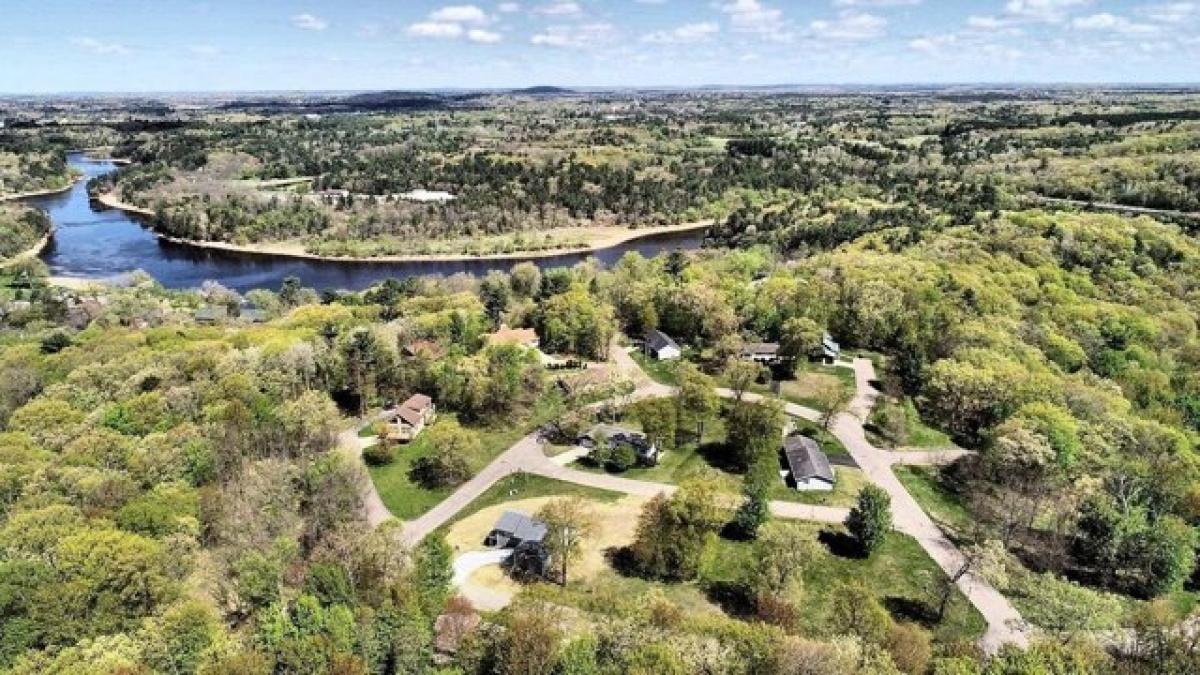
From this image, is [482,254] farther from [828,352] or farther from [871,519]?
[871,519]

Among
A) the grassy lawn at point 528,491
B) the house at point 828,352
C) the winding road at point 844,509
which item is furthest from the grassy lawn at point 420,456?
the house at point 828,352

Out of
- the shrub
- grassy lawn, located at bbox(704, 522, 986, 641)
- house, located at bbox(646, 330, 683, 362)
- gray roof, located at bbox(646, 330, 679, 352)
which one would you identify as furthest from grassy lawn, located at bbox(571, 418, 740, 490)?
gray roof, located at bbox(646, 330, 679, 352)

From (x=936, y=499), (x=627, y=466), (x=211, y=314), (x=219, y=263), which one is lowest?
(x=936, y=499)

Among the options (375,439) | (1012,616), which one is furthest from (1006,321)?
(375,439)

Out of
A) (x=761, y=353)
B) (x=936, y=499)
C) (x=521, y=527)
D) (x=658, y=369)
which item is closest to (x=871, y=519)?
(x=936, y=499)

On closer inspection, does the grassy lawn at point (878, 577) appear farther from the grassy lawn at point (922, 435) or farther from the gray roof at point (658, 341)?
the gray roof at point (658, 341)

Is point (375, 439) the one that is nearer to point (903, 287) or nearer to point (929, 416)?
point (929, 416)
